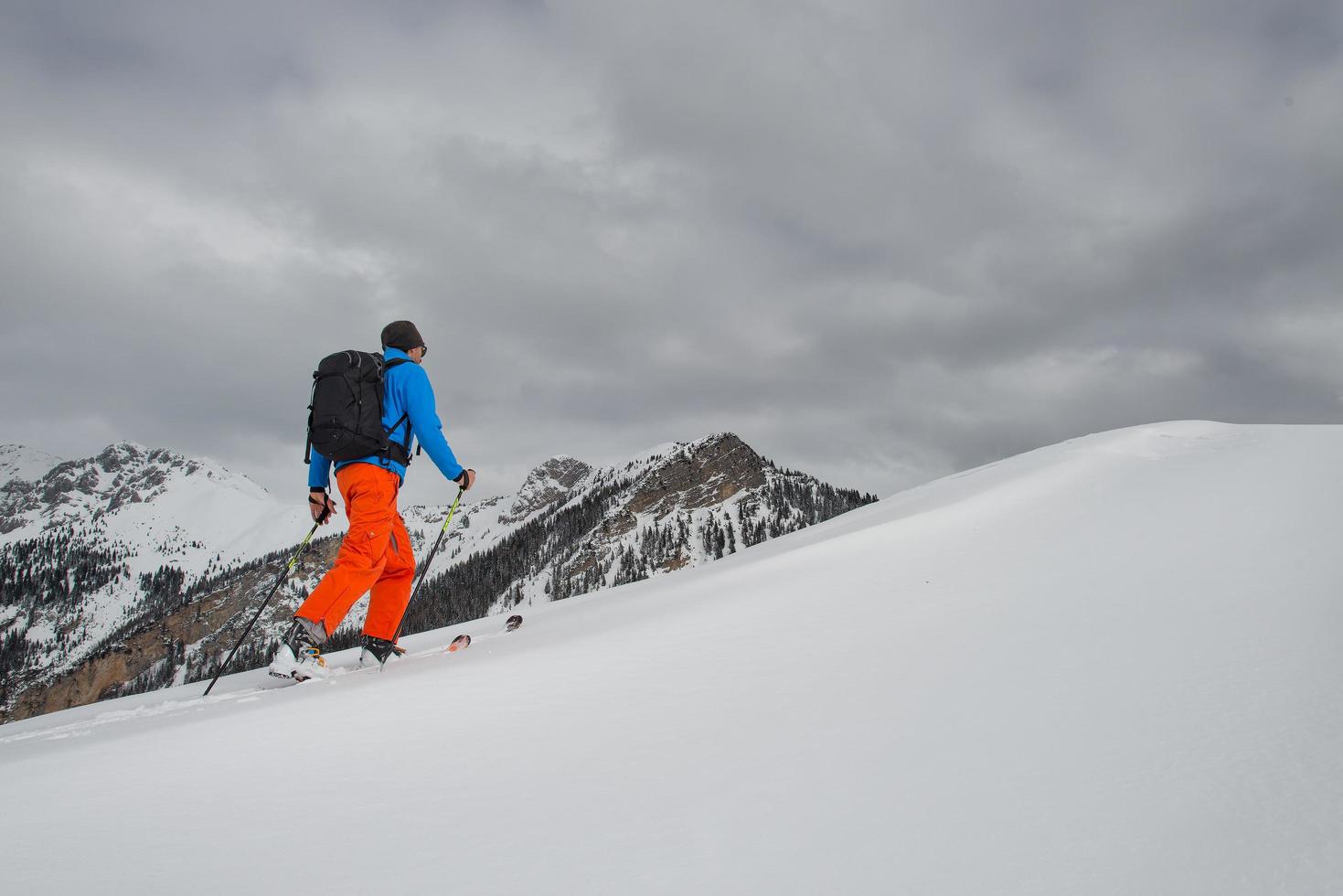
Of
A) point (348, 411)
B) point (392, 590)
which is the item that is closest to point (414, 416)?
point (348, 411)

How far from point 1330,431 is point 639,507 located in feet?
570

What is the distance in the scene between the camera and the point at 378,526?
5.00 metres

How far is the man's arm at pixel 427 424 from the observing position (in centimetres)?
531

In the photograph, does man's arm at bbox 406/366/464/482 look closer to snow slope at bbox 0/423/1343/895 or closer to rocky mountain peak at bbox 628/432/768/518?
snow slope at bbox 0/423/1343/895

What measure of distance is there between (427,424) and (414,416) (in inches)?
4.8

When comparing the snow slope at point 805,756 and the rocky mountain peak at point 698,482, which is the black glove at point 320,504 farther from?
the rocky mountain peak at point 698,482

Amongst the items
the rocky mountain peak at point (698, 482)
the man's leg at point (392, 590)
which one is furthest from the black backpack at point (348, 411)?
the rocky mountain peak at point (698, 482)

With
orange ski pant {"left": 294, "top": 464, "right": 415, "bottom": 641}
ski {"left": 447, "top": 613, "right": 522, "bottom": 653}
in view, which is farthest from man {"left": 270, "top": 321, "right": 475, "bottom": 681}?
ski {"left": 447, "top": 613, "right": 522, "bottom": 653}

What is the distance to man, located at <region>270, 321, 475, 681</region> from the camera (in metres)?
4.75

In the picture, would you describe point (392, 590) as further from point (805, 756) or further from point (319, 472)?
point (805, 756)

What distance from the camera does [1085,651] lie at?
113 inches

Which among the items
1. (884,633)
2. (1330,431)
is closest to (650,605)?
(884,633)

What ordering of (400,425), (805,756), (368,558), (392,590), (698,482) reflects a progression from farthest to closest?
(698,482)
(392,590)
(400,425)
(368,558)
(805,756)

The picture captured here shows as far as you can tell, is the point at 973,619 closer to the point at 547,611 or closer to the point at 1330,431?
the point at 547,611
